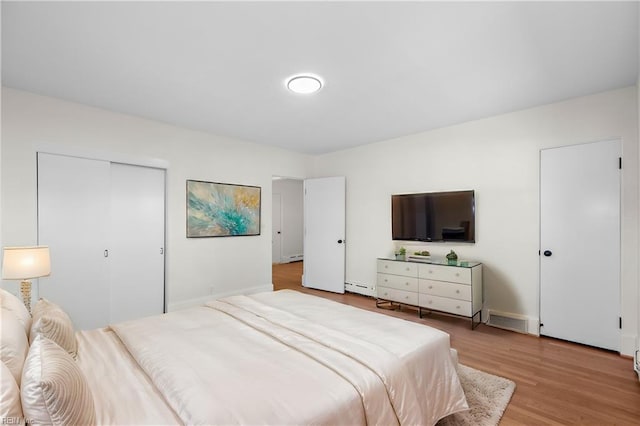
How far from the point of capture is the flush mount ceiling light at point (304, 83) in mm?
2703

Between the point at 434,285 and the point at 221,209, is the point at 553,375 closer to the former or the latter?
the point at 434,285

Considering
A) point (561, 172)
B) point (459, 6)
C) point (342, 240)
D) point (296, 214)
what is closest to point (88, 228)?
point (342, 240)

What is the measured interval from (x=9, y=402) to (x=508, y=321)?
13.9 ft

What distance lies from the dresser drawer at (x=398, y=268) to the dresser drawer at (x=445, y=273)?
8 centimetres

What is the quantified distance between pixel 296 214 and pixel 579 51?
7.80 m

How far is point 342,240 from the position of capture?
5.44 metres

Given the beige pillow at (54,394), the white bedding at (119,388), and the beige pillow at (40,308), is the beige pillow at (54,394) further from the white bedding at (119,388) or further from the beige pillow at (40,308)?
the beige pillow at (40,308)

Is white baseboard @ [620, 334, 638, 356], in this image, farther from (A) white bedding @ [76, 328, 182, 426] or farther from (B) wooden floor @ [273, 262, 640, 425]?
(A) white bedding @ [76, 328, 182, 426]

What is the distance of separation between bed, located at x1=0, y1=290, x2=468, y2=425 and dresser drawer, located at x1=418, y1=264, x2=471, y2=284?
1790mm

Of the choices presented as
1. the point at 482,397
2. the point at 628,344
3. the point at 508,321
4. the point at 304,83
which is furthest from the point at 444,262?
the point at 304,83

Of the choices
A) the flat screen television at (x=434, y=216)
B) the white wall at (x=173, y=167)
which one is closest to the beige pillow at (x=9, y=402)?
the white wall at (x=173, y=167)

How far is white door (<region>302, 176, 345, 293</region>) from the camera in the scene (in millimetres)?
5467

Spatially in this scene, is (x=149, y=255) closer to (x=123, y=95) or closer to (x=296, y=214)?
(x=123, y=95)

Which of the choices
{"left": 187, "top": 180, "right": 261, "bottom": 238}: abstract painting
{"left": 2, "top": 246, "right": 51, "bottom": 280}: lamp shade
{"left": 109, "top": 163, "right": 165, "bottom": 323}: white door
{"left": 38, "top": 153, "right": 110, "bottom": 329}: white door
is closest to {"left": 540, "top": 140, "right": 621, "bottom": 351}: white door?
{"left": 187, "top": 180, "right": 261, "bottom": 238}: abstract painting
